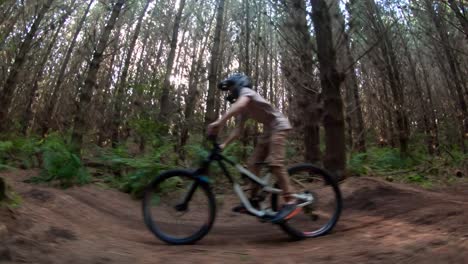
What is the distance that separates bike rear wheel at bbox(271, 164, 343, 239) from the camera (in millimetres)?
4375

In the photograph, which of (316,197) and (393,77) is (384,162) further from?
(316,197)

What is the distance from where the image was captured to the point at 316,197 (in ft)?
14.7

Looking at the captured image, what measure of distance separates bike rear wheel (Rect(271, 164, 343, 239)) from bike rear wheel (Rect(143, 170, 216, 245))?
0.97 m

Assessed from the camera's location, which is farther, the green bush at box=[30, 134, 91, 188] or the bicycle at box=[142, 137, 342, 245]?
the green bush at box=[30, 134, 91, 188]

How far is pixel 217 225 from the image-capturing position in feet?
16.5

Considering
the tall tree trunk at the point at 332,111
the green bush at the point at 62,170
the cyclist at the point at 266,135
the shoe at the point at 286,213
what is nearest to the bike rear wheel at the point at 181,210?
the cyclist at the point at 266,135


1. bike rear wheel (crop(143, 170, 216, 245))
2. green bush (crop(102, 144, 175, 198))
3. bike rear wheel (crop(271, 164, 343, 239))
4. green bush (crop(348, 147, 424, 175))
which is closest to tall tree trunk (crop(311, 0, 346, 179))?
green bush (crop(348, 147, 424, 175))

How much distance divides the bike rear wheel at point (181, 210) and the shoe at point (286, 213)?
25.0 inches

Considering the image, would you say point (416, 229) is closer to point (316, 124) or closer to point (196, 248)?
point (196, 248)

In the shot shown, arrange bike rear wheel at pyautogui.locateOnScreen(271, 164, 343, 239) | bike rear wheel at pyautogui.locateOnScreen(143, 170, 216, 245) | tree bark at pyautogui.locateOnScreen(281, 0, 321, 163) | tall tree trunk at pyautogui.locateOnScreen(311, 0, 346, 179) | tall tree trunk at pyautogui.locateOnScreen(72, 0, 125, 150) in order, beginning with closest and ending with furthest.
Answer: bike rear wheel at pyautogui.locateOnScreen(143, 170, 216, 245) → bike rear wheel at pyautogui.locateOnScreen(271, 164, 343, 239) → tall tree trunk at pyautogui.locateOnScreen(311, 0, 346, 179) → tall tree trunk at pyautogui.locateOnScreen(72, 0, 125, 150) → tree bark at pyautogui.locateOnScreen(281, 0, 321, 163)

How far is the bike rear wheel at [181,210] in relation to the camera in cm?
395

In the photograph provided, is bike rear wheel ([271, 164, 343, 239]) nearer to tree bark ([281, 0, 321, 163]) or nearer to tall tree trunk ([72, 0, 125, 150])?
tree bark ([281, 0, 321, 163])

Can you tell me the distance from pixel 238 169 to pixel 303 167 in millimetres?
769

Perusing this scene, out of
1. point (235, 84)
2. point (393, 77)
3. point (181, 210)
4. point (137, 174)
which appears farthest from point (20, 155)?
point (393, 77)
